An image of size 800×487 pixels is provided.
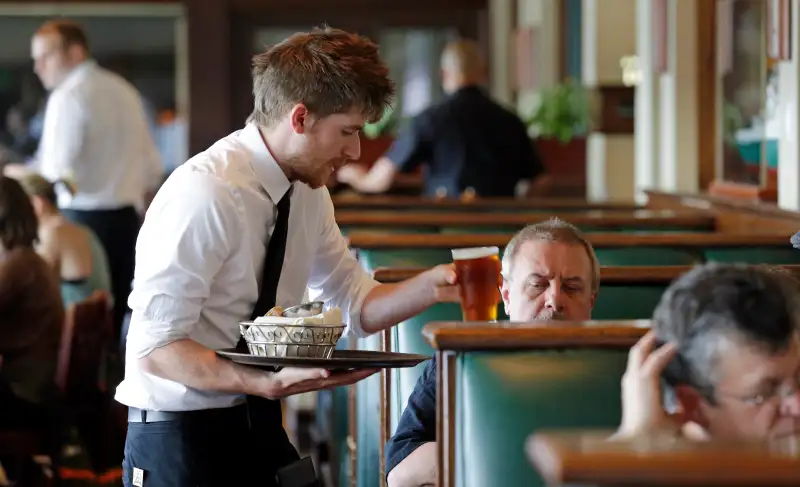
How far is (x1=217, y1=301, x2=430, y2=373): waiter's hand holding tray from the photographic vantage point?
7.79 ft

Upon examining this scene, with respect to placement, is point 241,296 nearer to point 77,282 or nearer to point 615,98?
point 77,282

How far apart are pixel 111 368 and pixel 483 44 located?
10164 mm

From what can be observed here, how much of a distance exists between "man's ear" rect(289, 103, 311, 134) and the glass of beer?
370 mm

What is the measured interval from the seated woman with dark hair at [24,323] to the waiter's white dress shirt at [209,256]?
209 cm

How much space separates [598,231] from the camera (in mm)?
5180

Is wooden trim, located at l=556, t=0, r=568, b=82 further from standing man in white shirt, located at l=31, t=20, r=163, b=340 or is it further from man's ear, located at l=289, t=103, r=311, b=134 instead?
man's ear, located at l=289, t=103, r=311, b=134

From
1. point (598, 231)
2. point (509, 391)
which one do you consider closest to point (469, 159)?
point (598, 231)

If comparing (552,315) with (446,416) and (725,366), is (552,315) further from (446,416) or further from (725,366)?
(725,366)

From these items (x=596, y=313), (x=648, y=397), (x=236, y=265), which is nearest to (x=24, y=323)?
(x=596, y=313)

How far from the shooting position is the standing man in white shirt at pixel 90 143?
725 cm

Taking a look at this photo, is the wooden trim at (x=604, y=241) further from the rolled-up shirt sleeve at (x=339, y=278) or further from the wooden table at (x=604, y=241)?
the rolled-up shirt sleeve at (x=339, y=278)

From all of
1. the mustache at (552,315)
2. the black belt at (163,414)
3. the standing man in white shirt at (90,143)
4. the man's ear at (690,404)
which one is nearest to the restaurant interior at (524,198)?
the mustache at (552,315)

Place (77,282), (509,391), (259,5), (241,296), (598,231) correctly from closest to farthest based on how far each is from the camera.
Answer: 1. (509,391)
2. (241,296)
3. (598,231)
4. (77,282)
5. (259,5)

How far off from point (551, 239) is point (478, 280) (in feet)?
0.76
